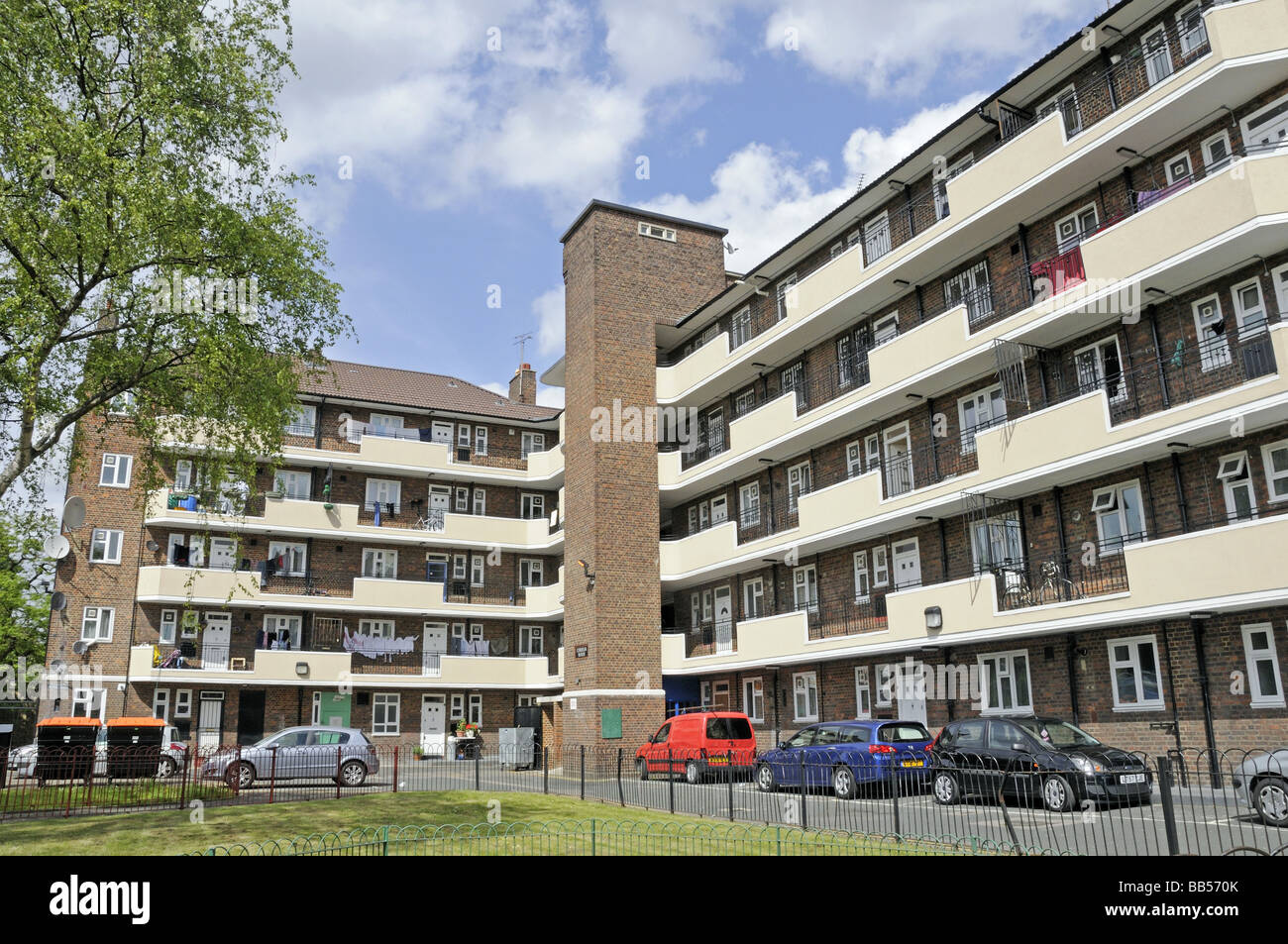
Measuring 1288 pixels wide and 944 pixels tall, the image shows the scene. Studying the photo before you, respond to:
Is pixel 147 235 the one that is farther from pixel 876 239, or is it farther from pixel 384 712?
pixel 384 712

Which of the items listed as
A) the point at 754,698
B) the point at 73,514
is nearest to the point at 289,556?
the point at 73,514

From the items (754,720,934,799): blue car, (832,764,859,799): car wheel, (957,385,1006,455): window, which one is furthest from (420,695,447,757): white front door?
(957,385,1006,455): window

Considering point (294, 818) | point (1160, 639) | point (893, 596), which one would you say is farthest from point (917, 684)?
point (294, 818)

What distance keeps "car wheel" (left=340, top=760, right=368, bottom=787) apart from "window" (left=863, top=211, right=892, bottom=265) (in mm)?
18948

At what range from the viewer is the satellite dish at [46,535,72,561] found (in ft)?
111

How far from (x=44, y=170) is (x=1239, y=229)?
2032 cm

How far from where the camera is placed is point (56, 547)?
111 feet

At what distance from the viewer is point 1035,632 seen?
20.3 meters

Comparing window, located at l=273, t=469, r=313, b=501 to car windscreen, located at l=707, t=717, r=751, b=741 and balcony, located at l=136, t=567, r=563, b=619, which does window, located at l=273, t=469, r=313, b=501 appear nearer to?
balcony, located at l=136, t=567, r=563, b=619

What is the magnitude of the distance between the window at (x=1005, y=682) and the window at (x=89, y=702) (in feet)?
98.1

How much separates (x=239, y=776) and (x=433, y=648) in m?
18.9

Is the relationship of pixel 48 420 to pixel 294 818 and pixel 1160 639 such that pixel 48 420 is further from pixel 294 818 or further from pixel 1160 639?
pixel 1160 639
